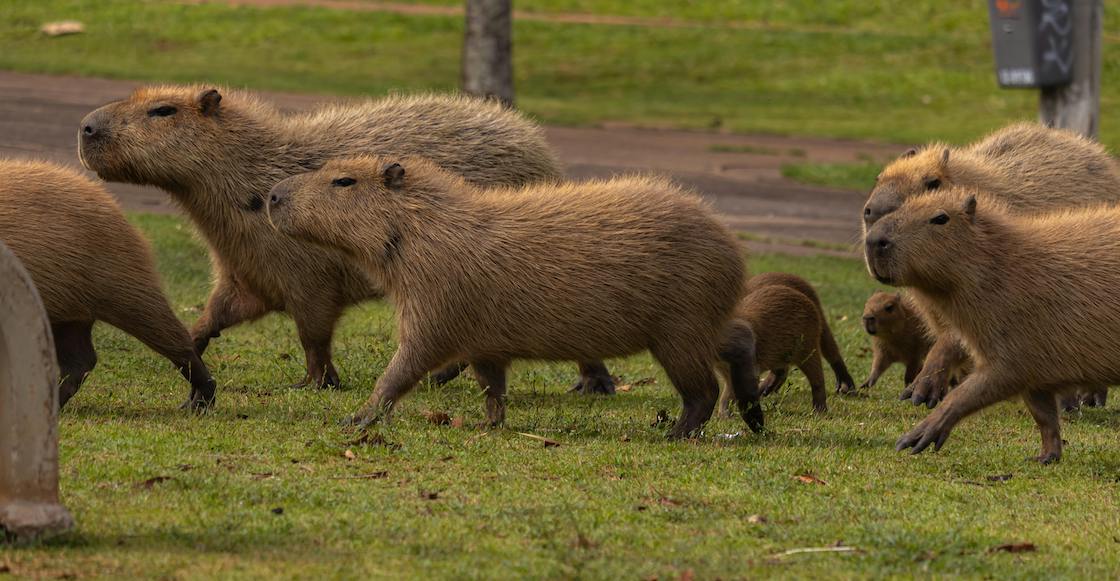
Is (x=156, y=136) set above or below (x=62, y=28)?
above

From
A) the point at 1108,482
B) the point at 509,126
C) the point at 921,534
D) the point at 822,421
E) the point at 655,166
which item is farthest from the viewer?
the point at 655,166

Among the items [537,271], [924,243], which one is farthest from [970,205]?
[537,271]

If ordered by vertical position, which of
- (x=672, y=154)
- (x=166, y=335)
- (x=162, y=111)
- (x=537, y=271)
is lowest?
(x=672, y=154)

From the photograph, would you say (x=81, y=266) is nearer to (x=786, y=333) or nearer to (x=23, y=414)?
(x=23, y=414)

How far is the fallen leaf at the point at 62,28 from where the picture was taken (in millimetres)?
30328

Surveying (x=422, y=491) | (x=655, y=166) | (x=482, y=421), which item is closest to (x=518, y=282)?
(x=482, y=421)

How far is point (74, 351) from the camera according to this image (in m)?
7.45

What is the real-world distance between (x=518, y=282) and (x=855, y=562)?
8.16ft

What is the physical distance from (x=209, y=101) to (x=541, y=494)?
347 centimetres

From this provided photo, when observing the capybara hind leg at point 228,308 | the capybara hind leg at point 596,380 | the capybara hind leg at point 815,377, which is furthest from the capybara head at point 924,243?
the capybara hind leg at point 228,308

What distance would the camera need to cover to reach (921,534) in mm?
5379

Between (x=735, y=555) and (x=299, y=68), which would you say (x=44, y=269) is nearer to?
(x=735, y=555)

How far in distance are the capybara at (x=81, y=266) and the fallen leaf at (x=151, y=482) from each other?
5.29ft

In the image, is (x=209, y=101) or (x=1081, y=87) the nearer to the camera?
(x=209, y=101)
